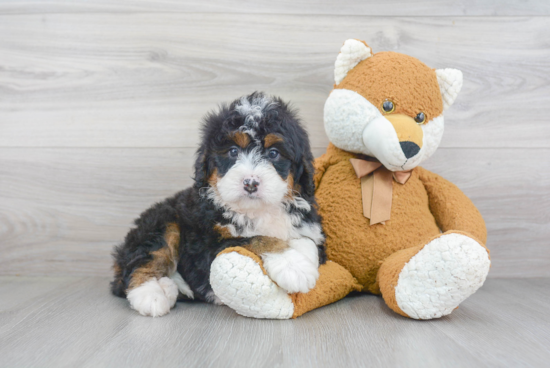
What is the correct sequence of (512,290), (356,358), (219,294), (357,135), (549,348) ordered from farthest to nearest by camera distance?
(512,290)
(357,135)
(219,294)
(549,348)
(356,358)

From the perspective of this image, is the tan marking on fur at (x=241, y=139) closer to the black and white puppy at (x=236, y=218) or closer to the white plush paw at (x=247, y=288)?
the black and white puppy at (x=236, y=218)

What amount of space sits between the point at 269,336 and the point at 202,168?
652 millimetres

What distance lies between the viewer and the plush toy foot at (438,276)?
147 centimetres

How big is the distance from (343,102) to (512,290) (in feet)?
4.06

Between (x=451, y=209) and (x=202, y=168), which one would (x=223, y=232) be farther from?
(x=451, y=209)

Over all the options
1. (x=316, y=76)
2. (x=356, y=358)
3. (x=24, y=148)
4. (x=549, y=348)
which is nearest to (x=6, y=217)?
(x=24, y=148)

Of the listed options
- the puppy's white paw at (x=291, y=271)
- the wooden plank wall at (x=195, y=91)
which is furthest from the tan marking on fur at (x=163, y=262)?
the wooden plank wall at (x=195, y=91)

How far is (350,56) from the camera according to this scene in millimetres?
1890

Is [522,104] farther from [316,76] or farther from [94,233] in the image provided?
[94,233]

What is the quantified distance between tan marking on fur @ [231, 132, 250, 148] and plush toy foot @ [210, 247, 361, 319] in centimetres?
37

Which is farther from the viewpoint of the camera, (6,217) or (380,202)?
(6,217)

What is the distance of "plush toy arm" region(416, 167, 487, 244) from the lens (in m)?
1.84

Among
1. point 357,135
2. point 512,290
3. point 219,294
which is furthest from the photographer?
point 512,290

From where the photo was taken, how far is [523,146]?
2377mm
